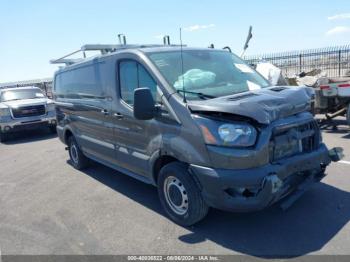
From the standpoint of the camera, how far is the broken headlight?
3.49m

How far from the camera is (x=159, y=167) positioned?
4426 millimetres

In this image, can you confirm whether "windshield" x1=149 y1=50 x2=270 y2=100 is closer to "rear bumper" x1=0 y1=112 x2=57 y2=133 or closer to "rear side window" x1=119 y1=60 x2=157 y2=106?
"rear side window" x1=119 y1=60 x2=157 y2=106

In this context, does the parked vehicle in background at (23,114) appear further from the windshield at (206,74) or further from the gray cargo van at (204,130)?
the windshield at (206,74)

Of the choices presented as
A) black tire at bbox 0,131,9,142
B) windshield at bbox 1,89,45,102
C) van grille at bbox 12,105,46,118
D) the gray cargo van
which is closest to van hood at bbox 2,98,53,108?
van grille at bbox 12,105,46,118

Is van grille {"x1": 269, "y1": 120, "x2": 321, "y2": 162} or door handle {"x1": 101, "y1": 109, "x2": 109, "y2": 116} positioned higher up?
door handle {"x1": 101, "y1": 109, "x2": 109, "y2": 116}

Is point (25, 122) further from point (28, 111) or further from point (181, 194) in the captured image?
point (181, 194)

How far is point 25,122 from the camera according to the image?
11.9 metres

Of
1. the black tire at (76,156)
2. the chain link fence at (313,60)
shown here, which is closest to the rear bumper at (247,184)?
the black tire at (76,156)

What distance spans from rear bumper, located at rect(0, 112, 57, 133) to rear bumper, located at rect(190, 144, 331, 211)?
384 inches

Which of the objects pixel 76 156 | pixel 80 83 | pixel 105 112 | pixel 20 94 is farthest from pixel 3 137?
pixel 105 112

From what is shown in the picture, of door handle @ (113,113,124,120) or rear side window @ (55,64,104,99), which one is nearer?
door handle @ (113,113,124,120)

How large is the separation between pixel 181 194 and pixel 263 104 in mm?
1389

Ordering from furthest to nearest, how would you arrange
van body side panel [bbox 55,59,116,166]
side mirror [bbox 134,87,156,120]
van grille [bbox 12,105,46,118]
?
van grille [bbox 12,105,46,118] → van body side panel [bbox 55,59,116,166] → side mirror [bbox 134,87,156,120]

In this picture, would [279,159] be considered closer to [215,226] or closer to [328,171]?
[215,226]
